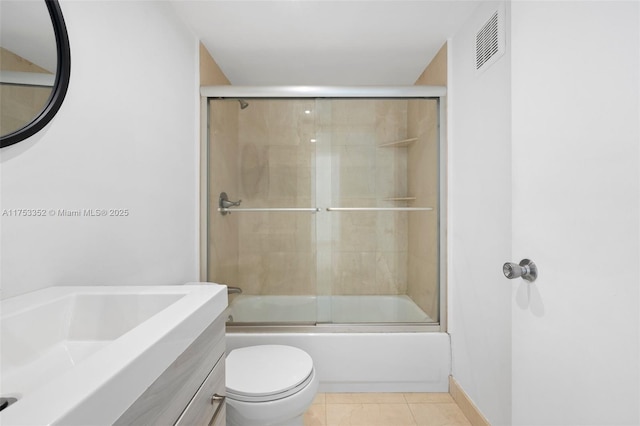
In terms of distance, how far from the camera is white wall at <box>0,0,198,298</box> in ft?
2.80

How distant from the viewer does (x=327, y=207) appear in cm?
207

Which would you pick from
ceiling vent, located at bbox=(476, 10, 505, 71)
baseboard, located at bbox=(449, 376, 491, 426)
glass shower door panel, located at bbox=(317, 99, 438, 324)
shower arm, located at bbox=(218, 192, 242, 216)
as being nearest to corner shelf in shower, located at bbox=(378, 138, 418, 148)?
glass shower door panel, located at bbox=(317, 99, 438, 324)

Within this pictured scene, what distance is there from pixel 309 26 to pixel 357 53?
1.44 feet

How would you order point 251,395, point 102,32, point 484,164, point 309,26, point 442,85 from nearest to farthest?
point 102,32, point 251,395, point 484,164, point 309,26, point 442,85

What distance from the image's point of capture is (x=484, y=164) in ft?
4.91

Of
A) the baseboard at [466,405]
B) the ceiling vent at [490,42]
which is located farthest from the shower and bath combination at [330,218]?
the ceiling vent at [490,42]

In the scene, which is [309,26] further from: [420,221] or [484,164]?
[420,221]

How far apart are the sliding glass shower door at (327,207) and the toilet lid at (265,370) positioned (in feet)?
1.76

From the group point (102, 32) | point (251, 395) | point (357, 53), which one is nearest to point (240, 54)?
point (357, 53)

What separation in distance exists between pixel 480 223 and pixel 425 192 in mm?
546

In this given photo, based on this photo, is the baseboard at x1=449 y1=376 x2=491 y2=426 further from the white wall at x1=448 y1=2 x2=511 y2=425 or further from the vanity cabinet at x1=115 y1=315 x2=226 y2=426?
the vanity cabinet at x1=115 y1=315 x2=226 y2=426

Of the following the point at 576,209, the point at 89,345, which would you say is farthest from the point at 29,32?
the point at 576,209

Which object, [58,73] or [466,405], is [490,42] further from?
[466,405]

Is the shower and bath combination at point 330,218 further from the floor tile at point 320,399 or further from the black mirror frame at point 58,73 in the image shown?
the black mirror frame at point 58,73
